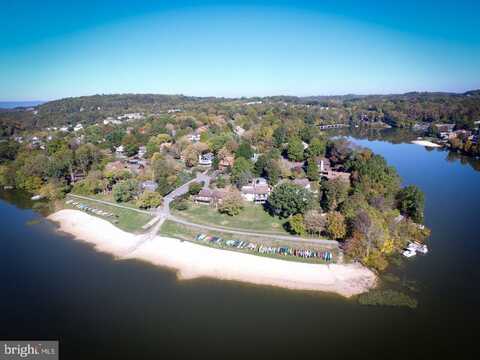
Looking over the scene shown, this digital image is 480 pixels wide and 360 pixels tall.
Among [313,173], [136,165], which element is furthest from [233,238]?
[136,165]

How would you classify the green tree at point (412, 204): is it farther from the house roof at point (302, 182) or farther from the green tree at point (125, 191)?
the green tree at point (125, 191)

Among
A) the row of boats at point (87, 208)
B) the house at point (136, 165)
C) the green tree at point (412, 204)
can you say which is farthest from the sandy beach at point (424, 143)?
the row of boats at point (87, 208)

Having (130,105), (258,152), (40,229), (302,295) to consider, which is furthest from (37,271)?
(130,105)

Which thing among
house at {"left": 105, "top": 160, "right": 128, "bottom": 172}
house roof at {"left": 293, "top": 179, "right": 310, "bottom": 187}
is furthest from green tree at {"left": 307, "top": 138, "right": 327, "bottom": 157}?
house at {"left": 105, "top": 160, "right": 128, "bottom": 172}

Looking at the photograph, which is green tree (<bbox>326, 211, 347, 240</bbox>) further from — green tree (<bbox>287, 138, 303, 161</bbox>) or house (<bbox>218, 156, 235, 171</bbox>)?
green tree (<bbox>287, 138, 303, 161</bbox>)

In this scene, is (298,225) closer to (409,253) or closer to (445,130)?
(409,253)

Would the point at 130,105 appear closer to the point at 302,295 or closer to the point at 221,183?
the point at 221,183
